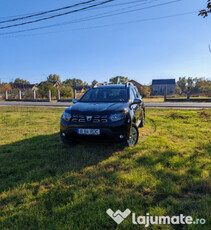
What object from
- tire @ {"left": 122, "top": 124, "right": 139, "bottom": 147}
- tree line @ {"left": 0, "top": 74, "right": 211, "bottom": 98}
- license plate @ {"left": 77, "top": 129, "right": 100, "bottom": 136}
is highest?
tree line @ {"left": 0, "top": 74, "right": 211, "bottom": 98}

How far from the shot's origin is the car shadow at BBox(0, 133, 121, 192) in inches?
121

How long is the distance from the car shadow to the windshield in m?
1.34

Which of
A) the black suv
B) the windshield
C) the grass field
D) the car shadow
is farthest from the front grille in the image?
the windshield

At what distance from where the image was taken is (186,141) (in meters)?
4.92

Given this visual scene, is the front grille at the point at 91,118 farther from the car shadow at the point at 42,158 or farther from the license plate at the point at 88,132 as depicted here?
the car shadow at the point at 42,158

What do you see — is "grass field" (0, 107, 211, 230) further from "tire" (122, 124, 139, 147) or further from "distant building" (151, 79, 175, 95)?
"distant building" (151, 79, 175, 95)

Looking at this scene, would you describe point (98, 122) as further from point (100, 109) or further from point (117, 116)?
point (117, 116)

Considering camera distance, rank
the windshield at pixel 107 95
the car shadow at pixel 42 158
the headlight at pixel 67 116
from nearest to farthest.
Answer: the car shadow at pixel 42 158 < the headlight at pixel 67 116 < the windshield at pixel 107 95

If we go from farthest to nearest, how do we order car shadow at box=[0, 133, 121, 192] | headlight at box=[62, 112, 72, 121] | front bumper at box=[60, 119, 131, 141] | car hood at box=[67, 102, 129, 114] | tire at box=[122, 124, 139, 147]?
tire at box=[122, 124, 139, 147] → headlight at box=[62, 112, 72, 121] → car hood at box=[67, 102, 129, 114] → front bumper at box=[60, 119, 131, 141] → car shadow at box=[0, 133, 121, 192]

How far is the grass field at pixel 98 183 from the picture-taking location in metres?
2.03

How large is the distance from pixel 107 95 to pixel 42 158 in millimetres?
2525

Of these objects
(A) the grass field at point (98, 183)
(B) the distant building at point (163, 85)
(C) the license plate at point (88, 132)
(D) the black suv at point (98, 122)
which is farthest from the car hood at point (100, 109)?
(B) the distant building at point (163, 85)

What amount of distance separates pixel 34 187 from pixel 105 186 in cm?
113

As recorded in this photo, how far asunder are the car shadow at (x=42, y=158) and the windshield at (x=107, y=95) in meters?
1.34
